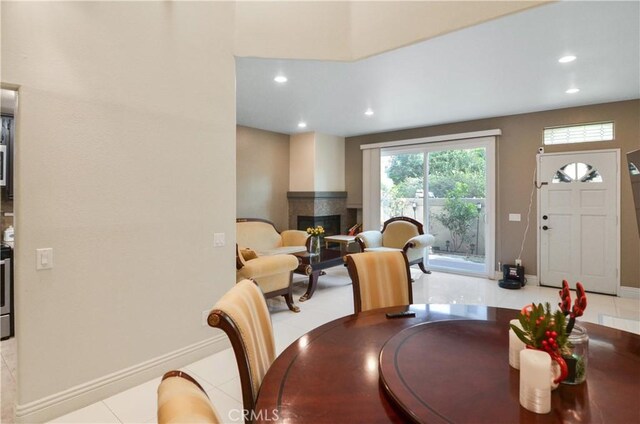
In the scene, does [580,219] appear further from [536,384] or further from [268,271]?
[536,384]

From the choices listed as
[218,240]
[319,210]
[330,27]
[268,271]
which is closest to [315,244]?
[268,271]

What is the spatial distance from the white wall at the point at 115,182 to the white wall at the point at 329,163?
3846 millimetres

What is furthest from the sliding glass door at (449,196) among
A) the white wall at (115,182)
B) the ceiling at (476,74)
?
the white wall at (115,182)

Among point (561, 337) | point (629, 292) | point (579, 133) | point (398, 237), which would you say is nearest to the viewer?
point (561, 337)

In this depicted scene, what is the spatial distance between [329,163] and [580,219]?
4.28 m

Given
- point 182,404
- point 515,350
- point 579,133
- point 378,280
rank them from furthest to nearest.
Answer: point 579,133, point 378,280, point 515,350, point 182,404

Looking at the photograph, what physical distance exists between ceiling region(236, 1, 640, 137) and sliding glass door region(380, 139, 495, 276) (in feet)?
2.46

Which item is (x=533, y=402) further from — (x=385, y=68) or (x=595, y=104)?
(x=595, y=104)

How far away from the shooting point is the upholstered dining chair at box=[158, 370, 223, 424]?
2.10 ft

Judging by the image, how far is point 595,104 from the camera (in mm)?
4695

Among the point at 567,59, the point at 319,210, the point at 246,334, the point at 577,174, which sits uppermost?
the point at 567,59

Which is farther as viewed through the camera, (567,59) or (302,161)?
(302,161)

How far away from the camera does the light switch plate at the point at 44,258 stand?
6.42ft

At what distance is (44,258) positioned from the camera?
1.98m
